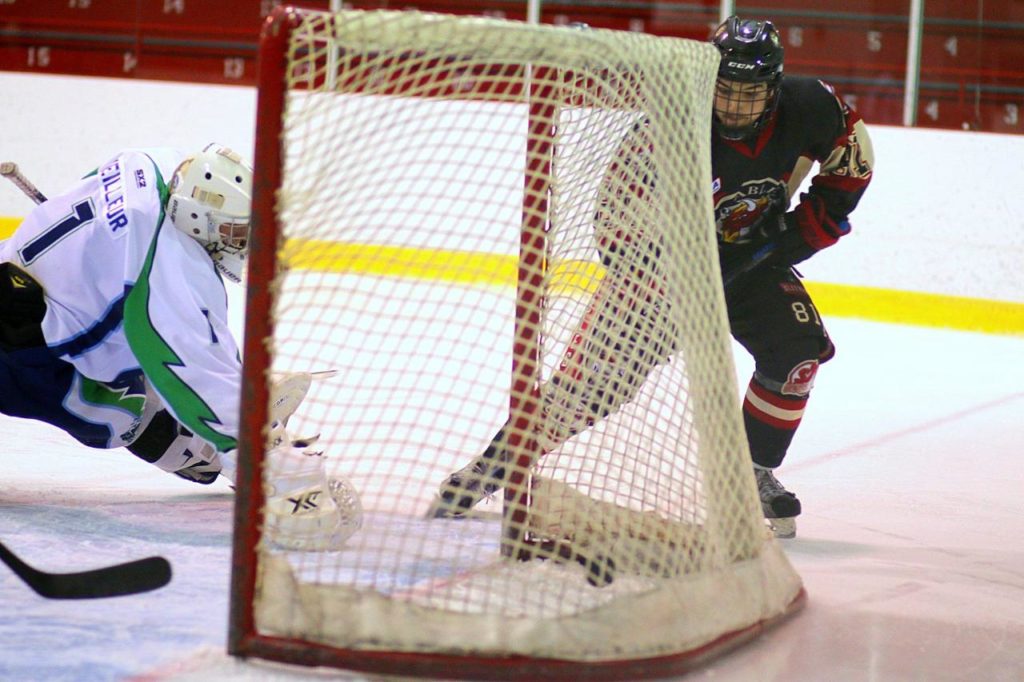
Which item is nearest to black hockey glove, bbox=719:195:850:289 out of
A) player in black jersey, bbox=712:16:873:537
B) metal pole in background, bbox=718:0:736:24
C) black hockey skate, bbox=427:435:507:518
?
player in black jersey, bbox=712:16:873:537

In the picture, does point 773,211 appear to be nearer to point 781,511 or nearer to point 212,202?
point 781,511

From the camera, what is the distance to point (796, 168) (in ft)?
9.53

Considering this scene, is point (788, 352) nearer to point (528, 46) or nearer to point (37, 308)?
point (528, 46)

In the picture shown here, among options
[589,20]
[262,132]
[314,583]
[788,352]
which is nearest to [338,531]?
[314,583]

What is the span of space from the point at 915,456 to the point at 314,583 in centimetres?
215

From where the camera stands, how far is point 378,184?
1.98m

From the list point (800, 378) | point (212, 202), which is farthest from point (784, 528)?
point (212, 202)

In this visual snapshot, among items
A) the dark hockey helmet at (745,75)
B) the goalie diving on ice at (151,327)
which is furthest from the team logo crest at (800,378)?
the goalie diving on ice at (151,327)

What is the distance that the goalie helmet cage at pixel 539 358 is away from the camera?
69.6 inches

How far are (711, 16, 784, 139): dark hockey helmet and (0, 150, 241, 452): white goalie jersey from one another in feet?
3.32

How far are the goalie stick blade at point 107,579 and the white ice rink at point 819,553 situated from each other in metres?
0.05

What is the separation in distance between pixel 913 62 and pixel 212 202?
181 inches

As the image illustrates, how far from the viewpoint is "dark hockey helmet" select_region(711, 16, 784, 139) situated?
103 inches

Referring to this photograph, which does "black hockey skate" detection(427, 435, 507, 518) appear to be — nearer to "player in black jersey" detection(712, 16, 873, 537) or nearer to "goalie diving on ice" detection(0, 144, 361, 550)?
"goalie diving on ice" detection(0, 144, 361, 550)
